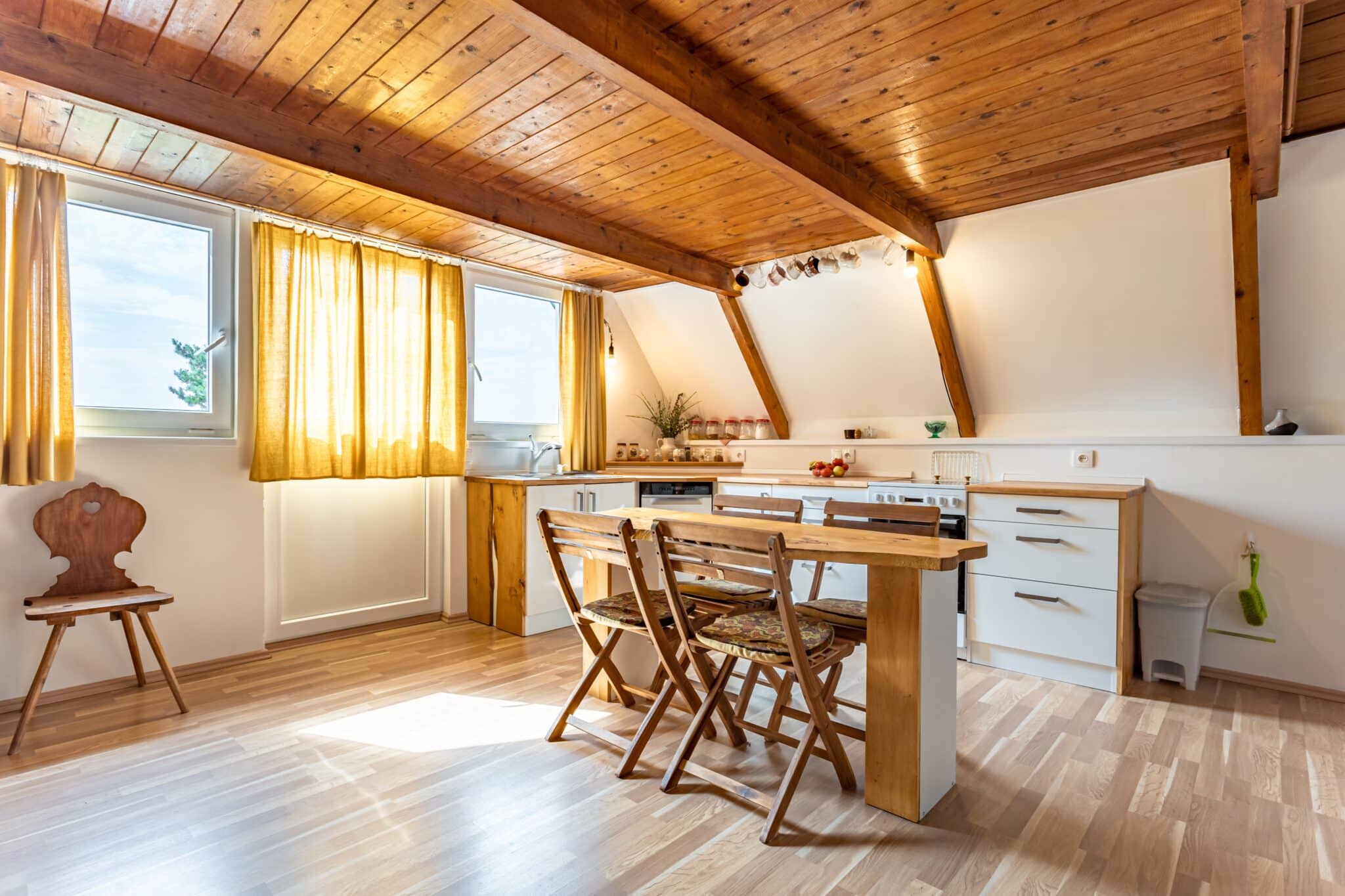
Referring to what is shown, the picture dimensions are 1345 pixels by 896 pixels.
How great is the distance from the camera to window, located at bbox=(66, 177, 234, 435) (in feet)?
10.2

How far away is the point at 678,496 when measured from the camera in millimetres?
4727

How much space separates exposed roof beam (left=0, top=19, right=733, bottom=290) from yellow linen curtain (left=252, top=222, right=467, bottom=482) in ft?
3.22

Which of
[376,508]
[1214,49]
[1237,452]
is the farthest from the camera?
[376,508]

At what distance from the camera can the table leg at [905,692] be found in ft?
6.53

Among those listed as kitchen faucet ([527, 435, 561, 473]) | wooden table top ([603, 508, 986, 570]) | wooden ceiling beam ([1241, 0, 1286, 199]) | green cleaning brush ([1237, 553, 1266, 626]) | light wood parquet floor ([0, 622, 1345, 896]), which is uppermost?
wooden ceiling beam ([1241, 0, 1286, 199])

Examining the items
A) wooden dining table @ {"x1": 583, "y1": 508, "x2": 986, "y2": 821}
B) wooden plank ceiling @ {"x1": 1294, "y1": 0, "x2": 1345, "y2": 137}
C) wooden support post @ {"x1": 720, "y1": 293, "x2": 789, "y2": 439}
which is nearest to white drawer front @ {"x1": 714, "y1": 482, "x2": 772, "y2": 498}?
wooden support post @ {"x1": 720, "y1": 293, "x2": 789, "y2": 439}

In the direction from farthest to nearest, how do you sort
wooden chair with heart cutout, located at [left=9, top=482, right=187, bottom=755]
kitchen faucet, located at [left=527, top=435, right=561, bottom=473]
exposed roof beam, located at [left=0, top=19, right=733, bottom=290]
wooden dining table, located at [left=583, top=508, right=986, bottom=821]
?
1. kitchen faucet, located at [left=527, top=435, right=561, bottom=473]
2. wooden chair with heart cutout, located at [left=9, top=482, right=187, bottom=755]
3. exposed roof beam, located at [left=0, top=19, right=733, bottom=290]
4. wooden dining table, located at [left=583, top=508, right=986, bottom=821]

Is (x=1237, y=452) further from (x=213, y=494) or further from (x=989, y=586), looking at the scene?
(x=213, y=494)

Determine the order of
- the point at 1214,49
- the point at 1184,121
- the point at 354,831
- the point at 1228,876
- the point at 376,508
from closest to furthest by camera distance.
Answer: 1. the point at 1228,876
2. the point at 354,831
3. the point at 1214,49
4. the point at 1184,121
5. the point at 376,508

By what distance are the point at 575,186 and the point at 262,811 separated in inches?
109

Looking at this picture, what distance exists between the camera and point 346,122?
2648mm

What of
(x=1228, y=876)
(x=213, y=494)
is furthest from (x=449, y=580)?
(x=1228, y=876)

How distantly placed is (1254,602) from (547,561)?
11.7 feet

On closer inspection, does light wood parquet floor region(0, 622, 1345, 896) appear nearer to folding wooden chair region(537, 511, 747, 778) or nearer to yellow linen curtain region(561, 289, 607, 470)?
folding wooden chair region(537, 511, 747, 778)
